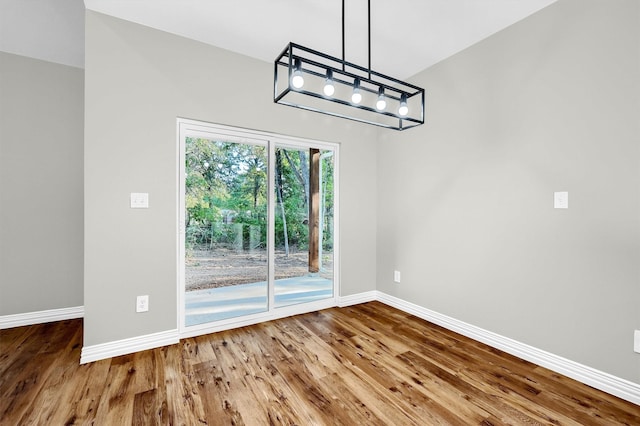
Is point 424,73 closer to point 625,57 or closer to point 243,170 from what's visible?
point 625,57

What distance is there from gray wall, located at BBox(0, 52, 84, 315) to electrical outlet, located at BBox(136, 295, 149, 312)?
1308 mm

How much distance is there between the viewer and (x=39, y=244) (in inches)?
115

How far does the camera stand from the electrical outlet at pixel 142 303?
2.39 meters

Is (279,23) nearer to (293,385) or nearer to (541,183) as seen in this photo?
(541,183)

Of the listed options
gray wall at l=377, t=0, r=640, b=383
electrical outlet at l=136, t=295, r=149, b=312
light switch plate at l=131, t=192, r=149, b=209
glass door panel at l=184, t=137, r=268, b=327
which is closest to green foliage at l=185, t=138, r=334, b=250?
glass door panel at l=184, t=137, r=268, b=327

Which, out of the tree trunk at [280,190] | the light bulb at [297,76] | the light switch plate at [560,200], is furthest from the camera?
the tree trunk at [280,190]

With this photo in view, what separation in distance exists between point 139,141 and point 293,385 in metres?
2.27

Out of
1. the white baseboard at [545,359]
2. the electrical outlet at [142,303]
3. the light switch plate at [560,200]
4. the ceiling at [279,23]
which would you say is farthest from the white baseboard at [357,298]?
the ceiling at [279,23]

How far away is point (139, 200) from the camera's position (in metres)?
2.39

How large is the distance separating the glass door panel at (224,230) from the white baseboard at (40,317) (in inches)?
56.7

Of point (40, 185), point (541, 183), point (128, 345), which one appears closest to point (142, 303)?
point (128, 345)

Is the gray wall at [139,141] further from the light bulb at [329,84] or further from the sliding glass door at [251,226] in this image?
the light bulb at [329,84]

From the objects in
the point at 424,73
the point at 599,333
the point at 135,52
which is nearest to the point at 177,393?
the point at 135,52

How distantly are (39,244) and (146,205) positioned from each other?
156 cm
